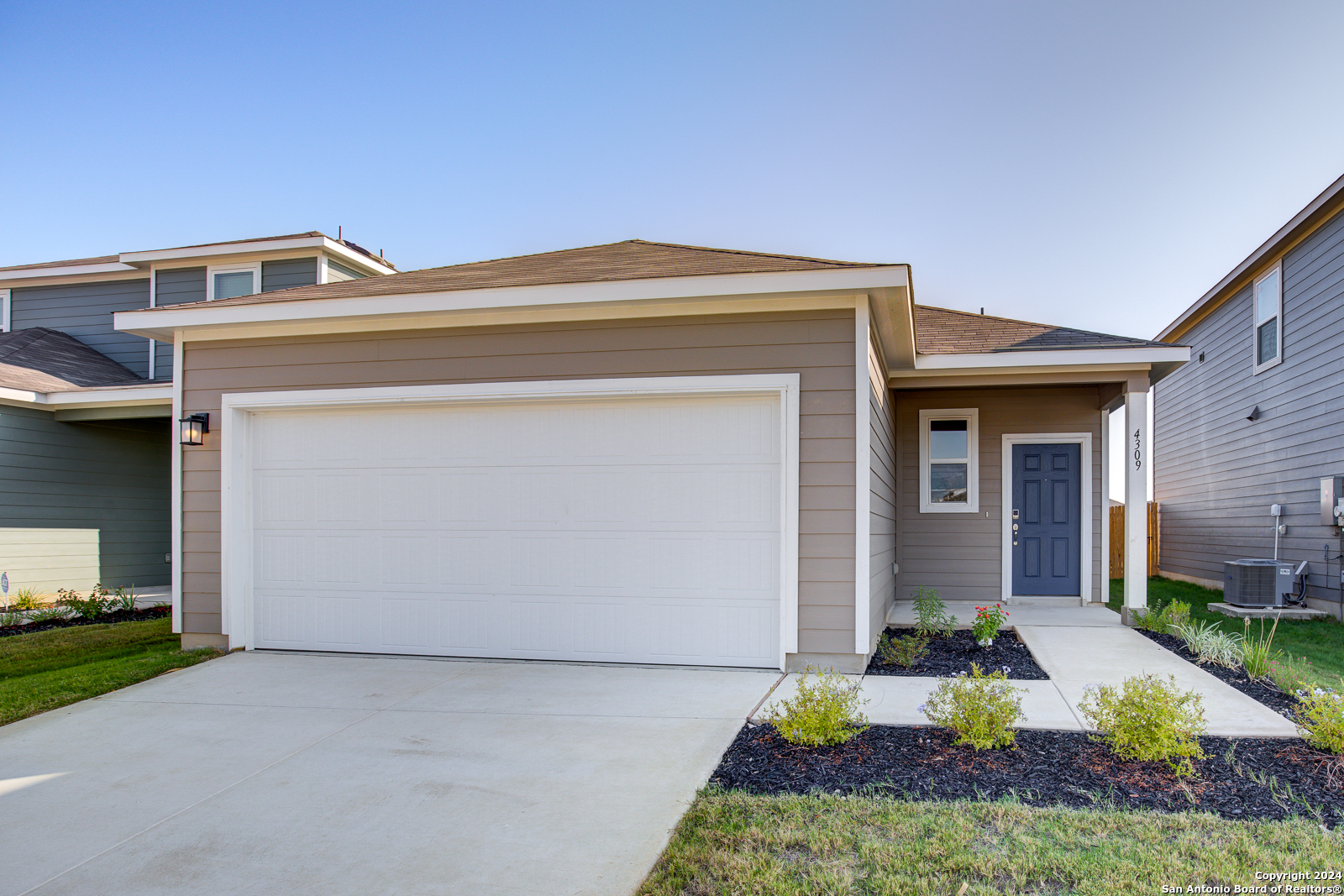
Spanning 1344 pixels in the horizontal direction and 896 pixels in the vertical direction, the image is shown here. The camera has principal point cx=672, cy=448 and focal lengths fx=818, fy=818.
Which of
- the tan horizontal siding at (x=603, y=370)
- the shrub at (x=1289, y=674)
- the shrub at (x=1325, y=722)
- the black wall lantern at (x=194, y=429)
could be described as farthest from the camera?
the black wall lantern at (x=194, y=429)

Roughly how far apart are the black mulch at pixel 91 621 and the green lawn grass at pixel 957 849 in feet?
27.0

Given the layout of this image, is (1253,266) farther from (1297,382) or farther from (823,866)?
(823,866)

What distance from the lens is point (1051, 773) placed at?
3.61 m

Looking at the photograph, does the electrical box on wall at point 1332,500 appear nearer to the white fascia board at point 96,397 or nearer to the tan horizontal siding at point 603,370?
the tan horizontal siding at point 603,370

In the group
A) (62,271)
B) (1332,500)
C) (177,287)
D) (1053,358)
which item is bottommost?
(1332,500)

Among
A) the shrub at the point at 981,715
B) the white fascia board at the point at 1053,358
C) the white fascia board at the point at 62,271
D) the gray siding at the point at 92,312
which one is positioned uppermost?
the white fascia board at the point at 62,271

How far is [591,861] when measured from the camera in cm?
277

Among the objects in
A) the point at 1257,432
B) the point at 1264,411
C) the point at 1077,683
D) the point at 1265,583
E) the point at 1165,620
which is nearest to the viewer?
the point at 1077,683

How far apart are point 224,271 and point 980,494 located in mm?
10837

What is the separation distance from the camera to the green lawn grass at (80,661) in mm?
5242

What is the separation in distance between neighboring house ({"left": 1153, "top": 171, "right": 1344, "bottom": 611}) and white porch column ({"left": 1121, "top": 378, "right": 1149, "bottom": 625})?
2516 mm

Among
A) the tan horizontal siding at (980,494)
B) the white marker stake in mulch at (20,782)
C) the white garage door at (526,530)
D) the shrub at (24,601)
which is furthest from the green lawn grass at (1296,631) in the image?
the shrub at (24,601)

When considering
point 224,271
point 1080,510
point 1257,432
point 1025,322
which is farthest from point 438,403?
point 1257,432

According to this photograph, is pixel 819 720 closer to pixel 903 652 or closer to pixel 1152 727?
pixel 1152 727
